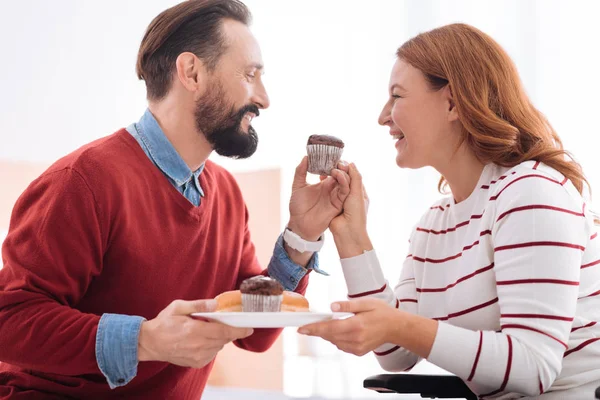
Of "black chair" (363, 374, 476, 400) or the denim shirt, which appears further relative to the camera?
"black chair" (363, 374, 476, 400)

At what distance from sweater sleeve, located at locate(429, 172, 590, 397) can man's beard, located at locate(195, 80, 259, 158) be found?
85 cm

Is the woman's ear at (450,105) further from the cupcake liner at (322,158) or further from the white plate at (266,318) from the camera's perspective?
the white plate at (266,318)

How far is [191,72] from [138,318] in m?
0.82

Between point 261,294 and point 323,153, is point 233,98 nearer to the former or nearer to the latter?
point 323,153

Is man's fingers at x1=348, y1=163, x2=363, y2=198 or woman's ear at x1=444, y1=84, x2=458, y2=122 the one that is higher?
woman's ear at x1=444, y1=84, x2=458, y2=122

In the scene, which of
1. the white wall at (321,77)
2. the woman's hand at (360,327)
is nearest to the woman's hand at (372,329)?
the woman's hand at (360,327)

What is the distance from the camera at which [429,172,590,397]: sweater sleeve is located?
1469 millimetres

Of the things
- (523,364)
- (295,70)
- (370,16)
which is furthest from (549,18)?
(523,364)

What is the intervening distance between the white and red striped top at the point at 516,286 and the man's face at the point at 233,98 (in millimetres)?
496

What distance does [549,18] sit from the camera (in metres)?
3.50

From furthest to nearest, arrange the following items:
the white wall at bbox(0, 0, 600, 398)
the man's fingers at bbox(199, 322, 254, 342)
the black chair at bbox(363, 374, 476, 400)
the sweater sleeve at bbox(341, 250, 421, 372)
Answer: the white wall at bbox(0, 0, 600, 398) → the sweater sleeve at bbox(341, 250, 421, 372) → the black chair at bbox(363, 374, 476, 400) → the man's fingers at bbox(199, 322, 254, 342)

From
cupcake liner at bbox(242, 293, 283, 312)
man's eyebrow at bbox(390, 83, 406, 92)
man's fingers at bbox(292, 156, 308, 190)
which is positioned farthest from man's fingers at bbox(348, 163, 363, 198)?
cupcake liner at bbox(242, 293, 283, 312)

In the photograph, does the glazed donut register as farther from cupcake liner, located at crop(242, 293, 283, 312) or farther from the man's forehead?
the man's forehead

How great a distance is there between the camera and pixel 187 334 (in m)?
1.37
